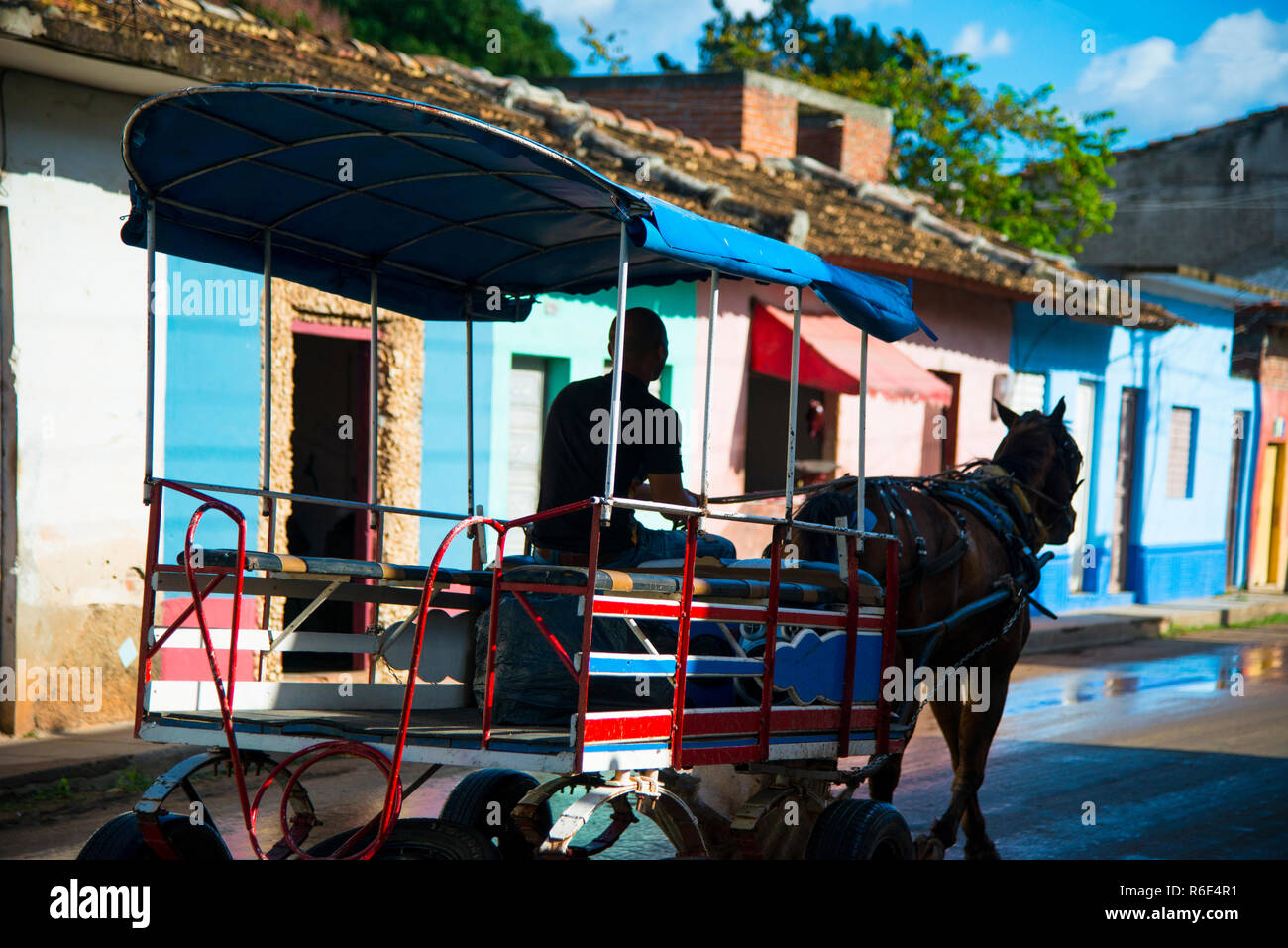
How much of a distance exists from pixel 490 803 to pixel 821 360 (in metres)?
9.03

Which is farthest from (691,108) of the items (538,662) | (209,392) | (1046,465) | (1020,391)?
(538,662)

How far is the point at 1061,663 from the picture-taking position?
553 inches

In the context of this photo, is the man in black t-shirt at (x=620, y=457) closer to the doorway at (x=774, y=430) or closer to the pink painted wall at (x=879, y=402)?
the pink painted wall at (x=879, y=402)

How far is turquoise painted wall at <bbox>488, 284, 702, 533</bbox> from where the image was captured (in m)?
10.9

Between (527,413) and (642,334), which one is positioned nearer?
(642,334)

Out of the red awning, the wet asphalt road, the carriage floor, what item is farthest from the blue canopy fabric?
the red awning

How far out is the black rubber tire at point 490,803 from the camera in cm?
466

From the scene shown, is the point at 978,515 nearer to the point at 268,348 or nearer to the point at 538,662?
the point at 538,662

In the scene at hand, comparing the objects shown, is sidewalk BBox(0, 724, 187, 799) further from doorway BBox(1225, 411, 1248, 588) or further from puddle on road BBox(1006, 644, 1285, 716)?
doorway BBox(1225, 411, 1248, 588)

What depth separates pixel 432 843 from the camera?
3.75m

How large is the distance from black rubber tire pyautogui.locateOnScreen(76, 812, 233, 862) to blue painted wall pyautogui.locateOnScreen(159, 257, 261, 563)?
5069 mm

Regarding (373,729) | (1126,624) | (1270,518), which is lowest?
(1126,624)
